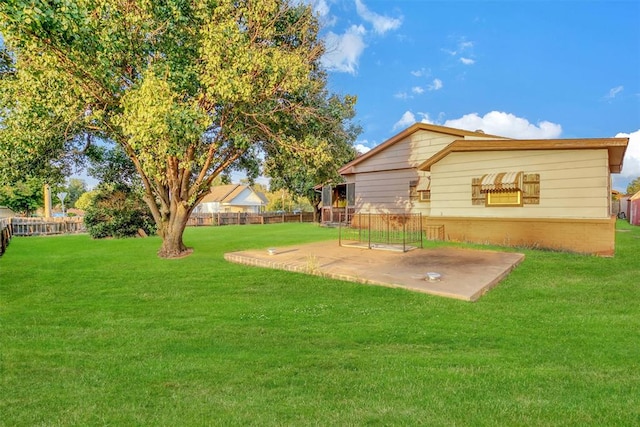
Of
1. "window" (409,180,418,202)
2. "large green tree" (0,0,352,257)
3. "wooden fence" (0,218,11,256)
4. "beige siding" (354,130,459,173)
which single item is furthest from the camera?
"window" (409,180,418,202)

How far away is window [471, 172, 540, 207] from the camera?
36.8 ft

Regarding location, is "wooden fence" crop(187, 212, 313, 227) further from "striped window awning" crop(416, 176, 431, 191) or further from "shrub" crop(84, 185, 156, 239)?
"striped window awning" crop(416, 176, 431, 191)

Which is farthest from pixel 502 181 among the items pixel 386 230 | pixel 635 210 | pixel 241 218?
pixel 241 218

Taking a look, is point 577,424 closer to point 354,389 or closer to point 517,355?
point 517,355

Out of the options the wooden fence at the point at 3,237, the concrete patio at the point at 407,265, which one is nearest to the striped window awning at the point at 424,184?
the concrete patio at the point at 407,265

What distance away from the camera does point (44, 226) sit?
1980 centimetres

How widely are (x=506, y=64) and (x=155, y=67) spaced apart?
1951 cm

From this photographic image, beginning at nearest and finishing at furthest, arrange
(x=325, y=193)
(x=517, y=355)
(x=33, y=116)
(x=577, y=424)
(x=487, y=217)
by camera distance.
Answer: (x=577, y=424) < (x=517, y=355) < (x=33, y=116) < (x=487, y=217) < (x=325, y=193)

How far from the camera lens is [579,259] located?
925cm

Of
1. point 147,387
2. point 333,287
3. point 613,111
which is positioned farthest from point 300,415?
point 613,111

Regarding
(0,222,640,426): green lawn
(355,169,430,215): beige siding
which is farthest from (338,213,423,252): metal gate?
(0,222,640,426): green lawn

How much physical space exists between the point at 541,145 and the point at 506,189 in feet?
5.60

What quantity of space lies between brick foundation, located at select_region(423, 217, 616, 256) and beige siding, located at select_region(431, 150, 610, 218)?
0.70 feet

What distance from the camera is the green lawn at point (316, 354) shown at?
101 inches
